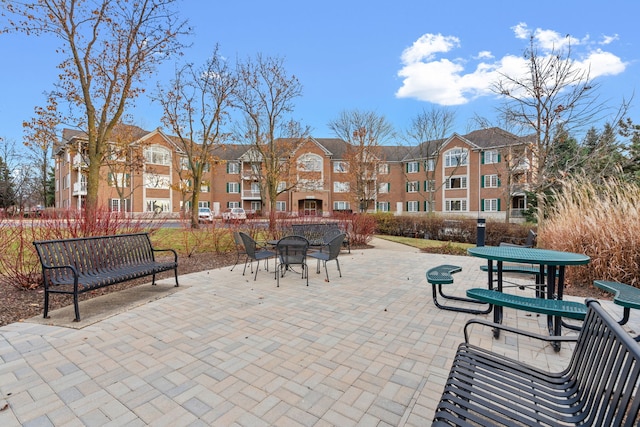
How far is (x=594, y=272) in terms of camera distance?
6023 millimetres

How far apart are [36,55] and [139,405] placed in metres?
12.3

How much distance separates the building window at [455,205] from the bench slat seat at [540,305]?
121 feet

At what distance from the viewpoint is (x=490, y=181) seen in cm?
3484

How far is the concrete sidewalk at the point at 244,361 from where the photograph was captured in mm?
2314

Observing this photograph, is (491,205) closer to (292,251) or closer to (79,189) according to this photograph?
(292,251)

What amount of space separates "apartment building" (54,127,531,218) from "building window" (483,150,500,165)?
4.4 inches

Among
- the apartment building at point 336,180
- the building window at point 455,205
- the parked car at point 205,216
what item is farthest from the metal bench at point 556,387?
the building window at point 455,205

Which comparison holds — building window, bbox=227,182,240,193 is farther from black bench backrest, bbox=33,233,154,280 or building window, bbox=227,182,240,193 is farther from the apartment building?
black bench backrest, bbox=33,233,154,280

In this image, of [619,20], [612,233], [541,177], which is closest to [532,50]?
[619,20]

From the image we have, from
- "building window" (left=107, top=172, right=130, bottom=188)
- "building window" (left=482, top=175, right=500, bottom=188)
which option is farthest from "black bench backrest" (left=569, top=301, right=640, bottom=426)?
"building window" (left=482, top=175, right=500, bottom=188)

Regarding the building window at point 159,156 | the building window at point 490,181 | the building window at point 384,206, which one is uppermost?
the building window at point 159,156

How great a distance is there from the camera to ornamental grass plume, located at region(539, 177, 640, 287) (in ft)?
18.5

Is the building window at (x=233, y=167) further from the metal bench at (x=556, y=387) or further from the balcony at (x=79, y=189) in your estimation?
the metal bench at (x=556, y=387)

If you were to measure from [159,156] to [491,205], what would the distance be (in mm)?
39461
